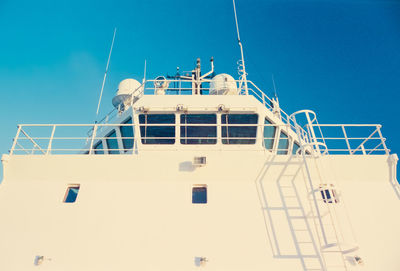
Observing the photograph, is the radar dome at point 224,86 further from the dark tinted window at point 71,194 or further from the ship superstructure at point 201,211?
the dark tinted window at point 71,194

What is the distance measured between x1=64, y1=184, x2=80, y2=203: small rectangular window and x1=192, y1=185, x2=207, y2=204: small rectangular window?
2.92m

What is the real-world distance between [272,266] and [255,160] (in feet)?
7.76

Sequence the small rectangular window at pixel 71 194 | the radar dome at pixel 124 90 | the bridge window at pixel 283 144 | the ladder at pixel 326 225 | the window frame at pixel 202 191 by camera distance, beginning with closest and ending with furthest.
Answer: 1. the ladder at pixel 326 225
2. the window frame at pixel 202 191
3. the small rectangular window at pixel 71 194
4. the bridge window at pixel 283 144
5. the radar dome at pixel 124 90

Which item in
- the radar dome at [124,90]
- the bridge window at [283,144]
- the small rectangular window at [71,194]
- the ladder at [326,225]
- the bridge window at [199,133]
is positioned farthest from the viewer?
the radar dome at [124,90]

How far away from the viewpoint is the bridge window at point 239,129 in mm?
7734

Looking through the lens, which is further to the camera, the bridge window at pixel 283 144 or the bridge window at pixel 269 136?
the bridge window at pixel 283 144

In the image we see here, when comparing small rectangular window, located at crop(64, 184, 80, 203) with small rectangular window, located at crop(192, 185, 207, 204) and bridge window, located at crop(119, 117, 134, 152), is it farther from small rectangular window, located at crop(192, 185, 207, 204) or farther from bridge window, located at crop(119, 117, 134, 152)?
small rectangular window, located at crop(192, 185, 207, 204)

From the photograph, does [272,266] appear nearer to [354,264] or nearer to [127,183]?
[354,264]

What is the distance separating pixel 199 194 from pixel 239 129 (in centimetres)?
277

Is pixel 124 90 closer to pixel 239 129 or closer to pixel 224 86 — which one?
pixel 224 86

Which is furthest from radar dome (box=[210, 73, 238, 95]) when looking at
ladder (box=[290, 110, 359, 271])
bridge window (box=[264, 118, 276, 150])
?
ladder (box=[290, 110, 359, 271])

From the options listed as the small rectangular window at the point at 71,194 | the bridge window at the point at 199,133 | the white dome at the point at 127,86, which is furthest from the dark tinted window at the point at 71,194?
the white dome at the point at 127,86

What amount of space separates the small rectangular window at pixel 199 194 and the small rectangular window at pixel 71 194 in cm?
292

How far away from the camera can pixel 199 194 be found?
5965mm
